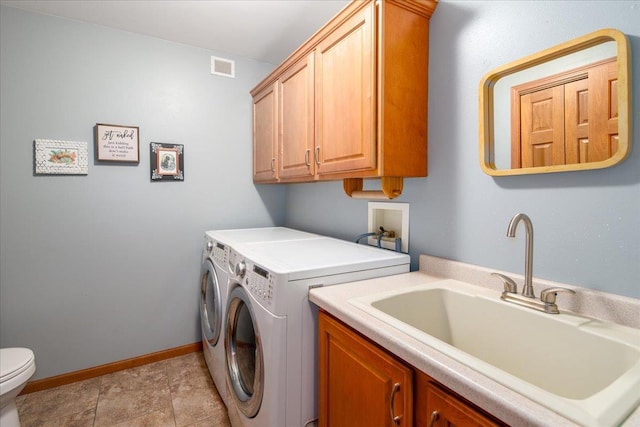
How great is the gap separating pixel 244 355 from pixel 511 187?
1405 millimetres

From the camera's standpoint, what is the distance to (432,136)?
149cm

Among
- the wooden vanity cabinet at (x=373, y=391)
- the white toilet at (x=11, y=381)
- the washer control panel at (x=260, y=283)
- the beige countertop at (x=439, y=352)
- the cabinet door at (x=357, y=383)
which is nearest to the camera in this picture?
the beige countertop at (x=439, y=352)

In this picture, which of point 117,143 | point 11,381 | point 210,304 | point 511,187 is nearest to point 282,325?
point 511,187

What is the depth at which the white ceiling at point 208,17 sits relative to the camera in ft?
6.34

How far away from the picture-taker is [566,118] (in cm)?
103

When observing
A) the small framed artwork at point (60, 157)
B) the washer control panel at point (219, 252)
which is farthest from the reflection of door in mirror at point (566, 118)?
the small framed artwork at point (60, 157)

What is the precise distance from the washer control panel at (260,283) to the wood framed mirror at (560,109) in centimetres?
98

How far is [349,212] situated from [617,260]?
1.38 m

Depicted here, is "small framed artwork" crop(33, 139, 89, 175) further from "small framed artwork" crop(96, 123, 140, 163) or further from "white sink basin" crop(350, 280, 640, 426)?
"white sink basin" crop(350, 280, 640, 426)

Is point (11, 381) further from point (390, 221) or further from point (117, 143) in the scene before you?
point (390, 221)

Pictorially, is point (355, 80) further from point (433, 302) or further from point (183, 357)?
point (183, 357)

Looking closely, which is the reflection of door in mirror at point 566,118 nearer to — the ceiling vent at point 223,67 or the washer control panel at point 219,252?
the washer control panel at point 219,252

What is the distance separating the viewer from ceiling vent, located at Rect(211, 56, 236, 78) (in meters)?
2.61

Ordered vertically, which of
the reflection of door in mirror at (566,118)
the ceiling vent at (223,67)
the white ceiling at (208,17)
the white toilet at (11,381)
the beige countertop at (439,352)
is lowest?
the white toilet at (11,381)
